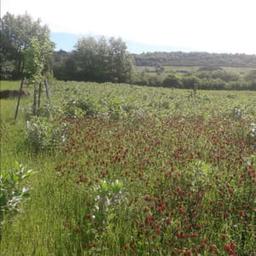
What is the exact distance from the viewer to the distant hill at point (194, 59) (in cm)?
9219

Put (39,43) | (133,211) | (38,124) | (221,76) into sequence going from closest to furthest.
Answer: (133,211) → (38,124) → (39,43) → (221,76)

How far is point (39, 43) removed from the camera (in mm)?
17766

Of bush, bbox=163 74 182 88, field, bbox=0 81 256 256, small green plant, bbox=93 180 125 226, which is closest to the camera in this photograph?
field, bbox=0 81 256 256

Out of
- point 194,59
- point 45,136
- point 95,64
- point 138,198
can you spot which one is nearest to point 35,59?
point 45,136

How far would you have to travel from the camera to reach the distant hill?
92.2 metres

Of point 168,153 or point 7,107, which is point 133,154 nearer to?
point 168,153

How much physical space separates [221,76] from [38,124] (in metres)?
50.9

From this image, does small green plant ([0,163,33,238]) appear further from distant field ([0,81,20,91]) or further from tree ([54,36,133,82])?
tree ([54,36,133,82])

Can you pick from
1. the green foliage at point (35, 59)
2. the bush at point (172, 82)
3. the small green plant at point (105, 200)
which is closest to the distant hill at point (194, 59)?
the bush at point (172, 82)

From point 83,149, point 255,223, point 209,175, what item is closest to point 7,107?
point 83,149

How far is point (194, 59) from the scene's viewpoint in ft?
356

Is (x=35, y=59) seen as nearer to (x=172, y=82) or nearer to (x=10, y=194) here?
(x=10, y=194)

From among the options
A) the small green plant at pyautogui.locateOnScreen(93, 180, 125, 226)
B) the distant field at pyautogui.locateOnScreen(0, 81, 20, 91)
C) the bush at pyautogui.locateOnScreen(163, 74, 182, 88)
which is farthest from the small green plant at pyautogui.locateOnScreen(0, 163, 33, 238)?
the bush at pyautogui.locateOnScreen(163, 74, 182, 88)

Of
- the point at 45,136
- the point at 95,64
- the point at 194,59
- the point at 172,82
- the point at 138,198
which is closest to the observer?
the point at 138,198
